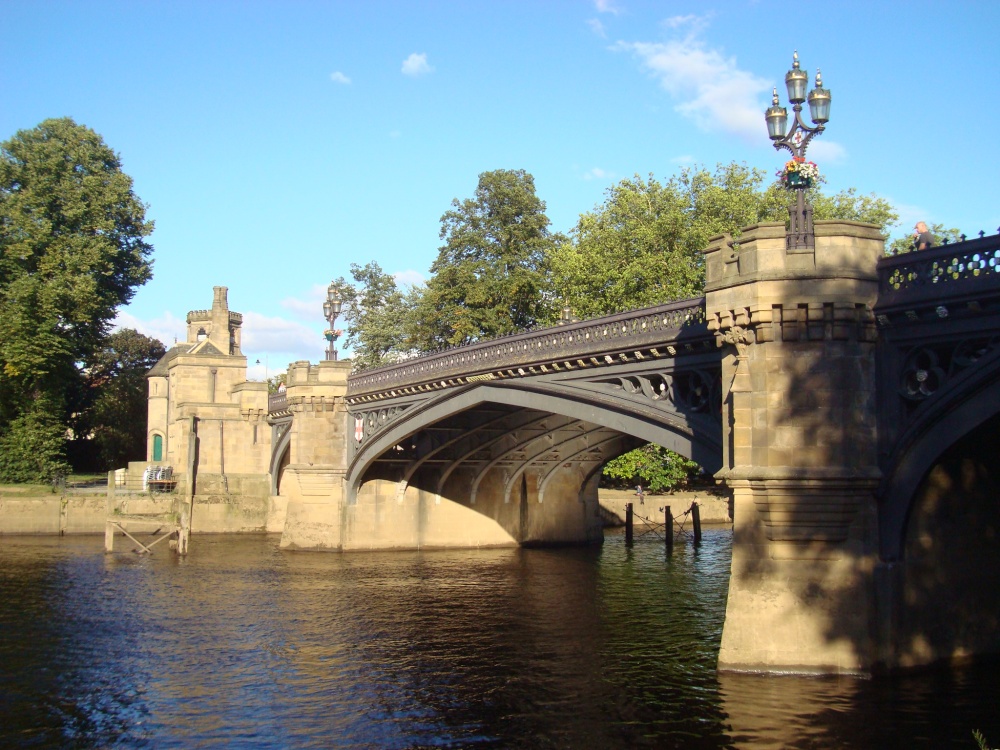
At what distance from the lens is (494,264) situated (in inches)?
1804

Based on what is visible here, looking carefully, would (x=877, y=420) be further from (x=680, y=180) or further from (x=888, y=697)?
(x=680, y=180)

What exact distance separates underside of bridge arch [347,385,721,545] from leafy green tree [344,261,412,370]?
20.0 m

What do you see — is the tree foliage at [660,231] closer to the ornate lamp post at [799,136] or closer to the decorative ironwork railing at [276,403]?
the decorative ironwork railing at [276,403]

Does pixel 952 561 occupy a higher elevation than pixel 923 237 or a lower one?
lower

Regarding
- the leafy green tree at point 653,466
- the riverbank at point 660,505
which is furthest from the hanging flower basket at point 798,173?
the riverbank at point 660,505

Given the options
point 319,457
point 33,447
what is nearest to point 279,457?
point 319,457

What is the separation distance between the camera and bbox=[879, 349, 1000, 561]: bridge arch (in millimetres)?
13125

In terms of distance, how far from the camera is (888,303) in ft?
47.4

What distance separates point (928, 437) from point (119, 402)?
60940 mm

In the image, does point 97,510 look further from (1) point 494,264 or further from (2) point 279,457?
(1) point 494,264

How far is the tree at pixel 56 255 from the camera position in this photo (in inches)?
1656

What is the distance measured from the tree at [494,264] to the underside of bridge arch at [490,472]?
9.88 meters

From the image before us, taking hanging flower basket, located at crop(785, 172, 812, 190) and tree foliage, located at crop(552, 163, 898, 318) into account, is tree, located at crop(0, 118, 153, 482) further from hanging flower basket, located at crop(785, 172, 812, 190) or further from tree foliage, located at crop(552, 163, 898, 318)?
hanging flower basket, located at crop(785, 172, 812, 190)

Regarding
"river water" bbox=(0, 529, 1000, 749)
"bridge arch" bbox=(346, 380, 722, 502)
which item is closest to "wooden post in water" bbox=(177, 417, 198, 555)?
"bridge arch" bbox=(346, 380, 722, 502)
